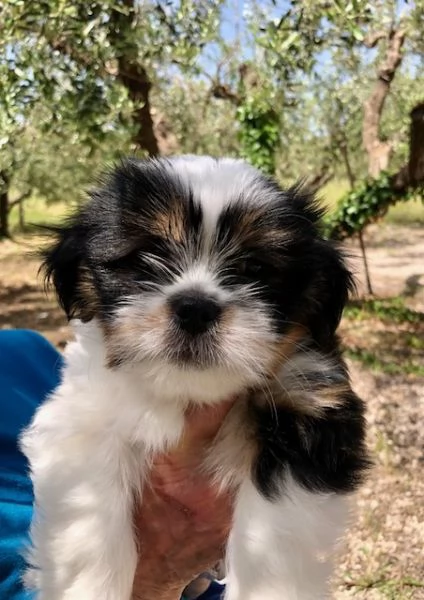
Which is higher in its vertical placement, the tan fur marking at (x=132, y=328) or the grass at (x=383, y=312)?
the tan fur marking at (x=132, y=328)

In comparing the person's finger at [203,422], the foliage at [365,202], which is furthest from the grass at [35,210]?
the person's finger at [203,422]

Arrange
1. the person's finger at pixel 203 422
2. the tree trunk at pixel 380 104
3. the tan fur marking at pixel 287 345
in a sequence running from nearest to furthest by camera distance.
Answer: the tan fur marking at pixel 287 345
the person's finger at pixel 203 422
the tree trunk at pixel 380 104

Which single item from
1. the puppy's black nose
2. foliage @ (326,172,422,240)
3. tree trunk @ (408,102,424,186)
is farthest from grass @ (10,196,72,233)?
the puppy's black nose

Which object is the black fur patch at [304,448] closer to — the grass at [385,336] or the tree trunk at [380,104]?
the grass at [385,336]

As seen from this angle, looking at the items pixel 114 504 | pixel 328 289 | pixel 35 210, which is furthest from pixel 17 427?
pixel 35 210

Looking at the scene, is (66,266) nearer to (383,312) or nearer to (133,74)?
(133,74)

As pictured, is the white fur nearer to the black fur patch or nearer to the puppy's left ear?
the black fur patch
